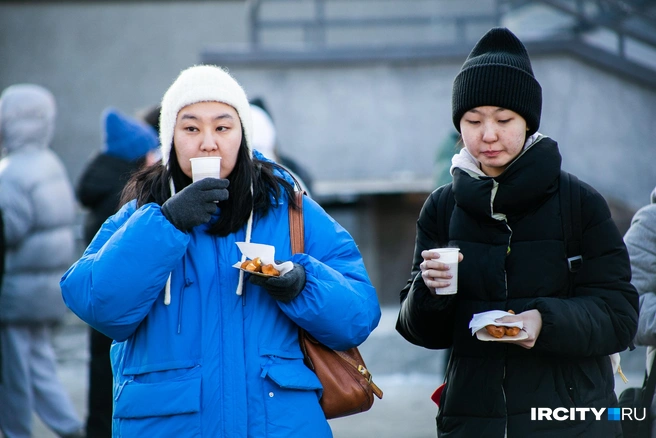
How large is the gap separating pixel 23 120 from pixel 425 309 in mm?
4440

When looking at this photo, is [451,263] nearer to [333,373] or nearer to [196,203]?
[333,373]

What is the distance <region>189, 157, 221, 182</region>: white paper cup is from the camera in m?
3.10

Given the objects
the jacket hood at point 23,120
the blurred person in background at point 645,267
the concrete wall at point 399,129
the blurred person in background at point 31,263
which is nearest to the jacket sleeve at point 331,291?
the blurred person in background at point 645,267

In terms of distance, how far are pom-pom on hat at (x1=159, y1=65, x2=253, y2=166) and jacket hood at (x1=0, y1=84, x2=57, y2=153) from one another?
367 cm

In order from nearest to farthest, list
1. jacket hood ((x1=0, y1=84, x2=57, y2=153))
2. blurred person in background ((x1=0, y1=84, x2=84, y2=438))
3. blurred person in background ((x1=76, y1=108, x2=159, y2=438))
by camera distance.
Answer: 1. blurred person in background ((x1=76, y1=108, x2=159, y2=438))
2. blurred person in background ((x1=0, y1=84, x2=84, y2=438))
3. jacket hood ((x1=0, y1=84, x2=57, y2=153))

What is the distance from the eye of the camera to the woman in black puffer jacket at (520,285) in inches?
120

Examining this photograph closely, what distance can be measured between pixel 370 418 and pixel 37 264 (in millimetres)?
2710

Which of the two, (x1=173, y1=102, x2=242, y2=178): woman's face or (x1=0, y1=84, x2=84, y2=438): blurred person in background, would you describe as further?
(x1=0, y1=84, x2=84, y2=438): blurred person in background

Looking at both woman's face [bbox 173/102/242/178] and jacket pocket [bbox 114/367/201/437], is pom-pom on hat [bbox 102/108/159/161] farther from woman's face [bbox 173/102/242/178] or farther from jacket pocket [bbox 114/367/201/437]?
jacket pocket [bbox 114/367/201/437]

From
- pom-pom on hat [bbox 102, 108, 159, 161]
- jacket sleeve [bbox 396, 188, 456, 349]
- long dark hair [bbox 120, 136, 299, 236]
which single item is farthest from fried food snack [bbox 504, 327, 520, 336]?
pom-pom on hat [bbox 102, 108, 159, 161]

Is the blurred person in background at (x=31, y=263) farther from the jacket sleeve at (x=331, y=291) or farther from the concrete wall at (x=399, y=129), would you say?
the concrete wall at (x=399, y=129)

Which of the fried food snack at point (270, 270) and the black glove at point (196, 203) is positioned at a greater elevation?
the black glove at point (196, 203)

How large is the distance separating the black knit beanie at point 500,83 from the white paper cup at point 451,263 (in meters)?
0.58

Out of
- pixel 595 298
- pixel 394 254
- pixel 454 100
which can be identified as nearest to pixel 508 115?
pixel 454 100
